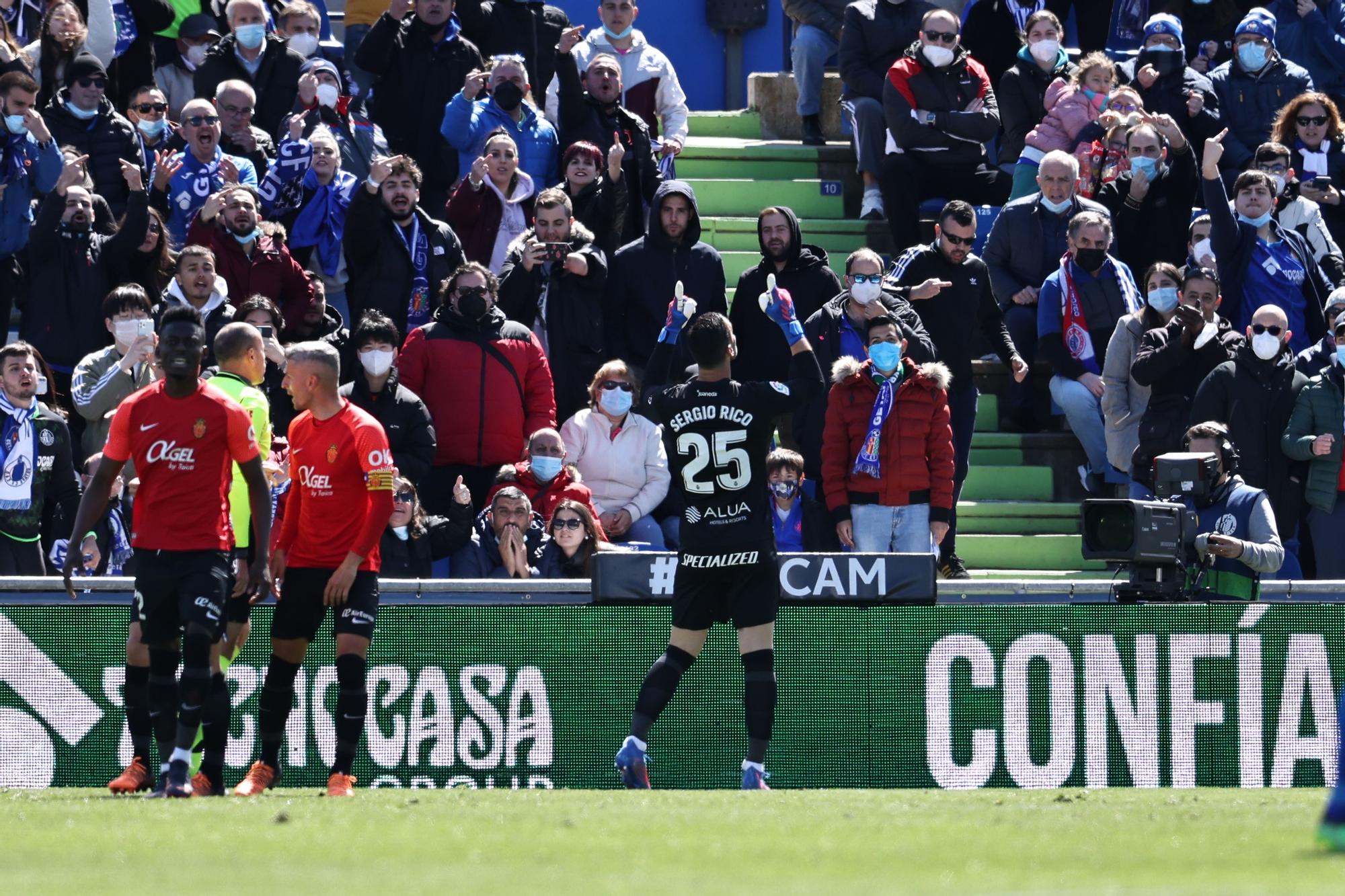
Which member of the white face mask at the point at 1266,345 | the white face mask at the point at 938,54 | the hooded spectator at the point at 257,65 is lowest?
the white face mask at the point at 1266,345

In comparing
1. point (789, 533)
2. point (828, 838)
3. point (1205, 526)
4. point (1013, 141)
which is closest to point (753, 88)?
point (1013, 141)

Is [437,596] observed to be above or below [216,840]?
above

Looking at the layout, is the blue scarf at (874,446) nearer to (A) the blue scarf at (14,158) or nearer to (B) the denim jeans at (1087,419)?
(B) the denim jeans at (1087,419)

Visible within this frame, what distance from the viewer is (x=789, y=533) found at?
12977mm

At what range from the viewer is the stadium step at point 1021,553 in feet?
47.7

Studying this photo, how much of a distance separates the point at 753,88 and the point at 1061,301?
15.8ft

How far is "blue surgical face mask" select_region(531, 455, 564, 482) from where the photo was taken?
12.7 metres

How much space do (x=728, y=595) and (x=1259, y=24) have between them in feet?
29.3

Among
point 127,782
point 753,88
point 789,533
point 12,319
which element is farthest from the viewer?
point 753,88

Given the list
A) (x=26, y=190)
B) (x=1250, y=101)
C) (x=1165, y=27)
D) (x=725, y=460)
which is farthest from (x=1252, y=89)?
(x=26, y=190)

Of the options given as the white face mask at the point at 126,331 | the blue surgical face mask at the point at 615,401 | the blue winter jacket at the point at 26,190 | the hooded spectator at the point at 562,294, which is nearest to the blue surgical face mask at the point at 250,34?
the blue winter jacket at the point at 26,190

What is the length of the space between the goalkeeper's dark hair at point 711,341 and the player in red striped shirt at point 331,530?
5.00 ft

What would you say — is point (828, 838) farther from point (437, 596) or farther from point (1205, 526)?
point (1205, 526)

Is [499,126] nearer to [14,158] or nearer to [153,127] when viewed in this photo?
[153,127]
